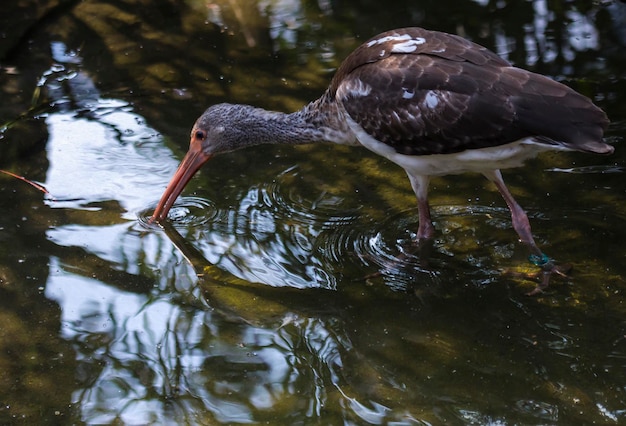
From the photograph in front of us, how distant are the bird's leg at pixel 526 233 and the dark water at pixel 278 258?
0.46ft

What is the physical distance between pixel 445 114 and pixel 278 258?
1.42m

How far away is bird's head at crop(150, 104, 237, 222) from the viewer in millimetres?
6426

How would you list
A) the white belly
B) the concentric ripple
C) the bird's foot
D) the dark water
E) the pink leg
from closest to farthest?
the dark water
the white belly
the bird's foot
the pink leg
the concentric ripple

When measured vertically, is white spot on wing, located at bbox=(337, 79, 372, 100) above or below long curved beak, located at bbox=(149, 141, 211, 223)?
above

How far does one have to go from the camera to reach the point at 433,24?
8484 millimetres

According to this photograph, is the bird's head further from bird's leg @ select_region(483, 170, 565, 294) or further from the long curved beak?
bird's leg @ select_region(483, 170, 565, 294)

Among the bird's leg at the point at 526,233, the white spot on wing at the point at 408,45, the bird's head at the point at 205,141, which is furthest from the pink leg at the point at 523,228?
the bird's head at the point at 205,141

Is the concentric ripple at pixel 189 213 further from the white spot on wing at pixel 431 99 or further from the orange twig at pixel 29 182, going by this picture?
the white spot on wing at pixel 431 99

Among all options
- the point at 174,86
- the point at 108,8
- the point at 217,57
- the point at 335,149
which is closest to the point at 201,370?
the point at 335,149

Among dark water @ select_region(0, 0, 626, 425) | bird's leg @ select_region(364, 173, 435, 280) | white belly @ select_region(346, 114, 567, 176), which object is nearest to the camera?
dark water @ select_region(0, 0, 626, 425)

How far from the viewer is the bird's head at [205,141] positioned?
6426 millimetres

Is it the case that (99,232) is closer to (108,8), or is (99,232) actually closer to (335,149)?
(335,149)

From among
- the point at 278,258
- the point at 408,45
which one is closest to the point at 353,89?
the point at 408,45

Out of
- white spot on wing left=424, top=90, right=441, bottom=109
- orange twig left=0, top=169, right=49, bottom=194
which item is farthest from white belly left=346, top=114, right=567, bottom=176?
orange twig left=0, top=169, right=49, bottom=194
